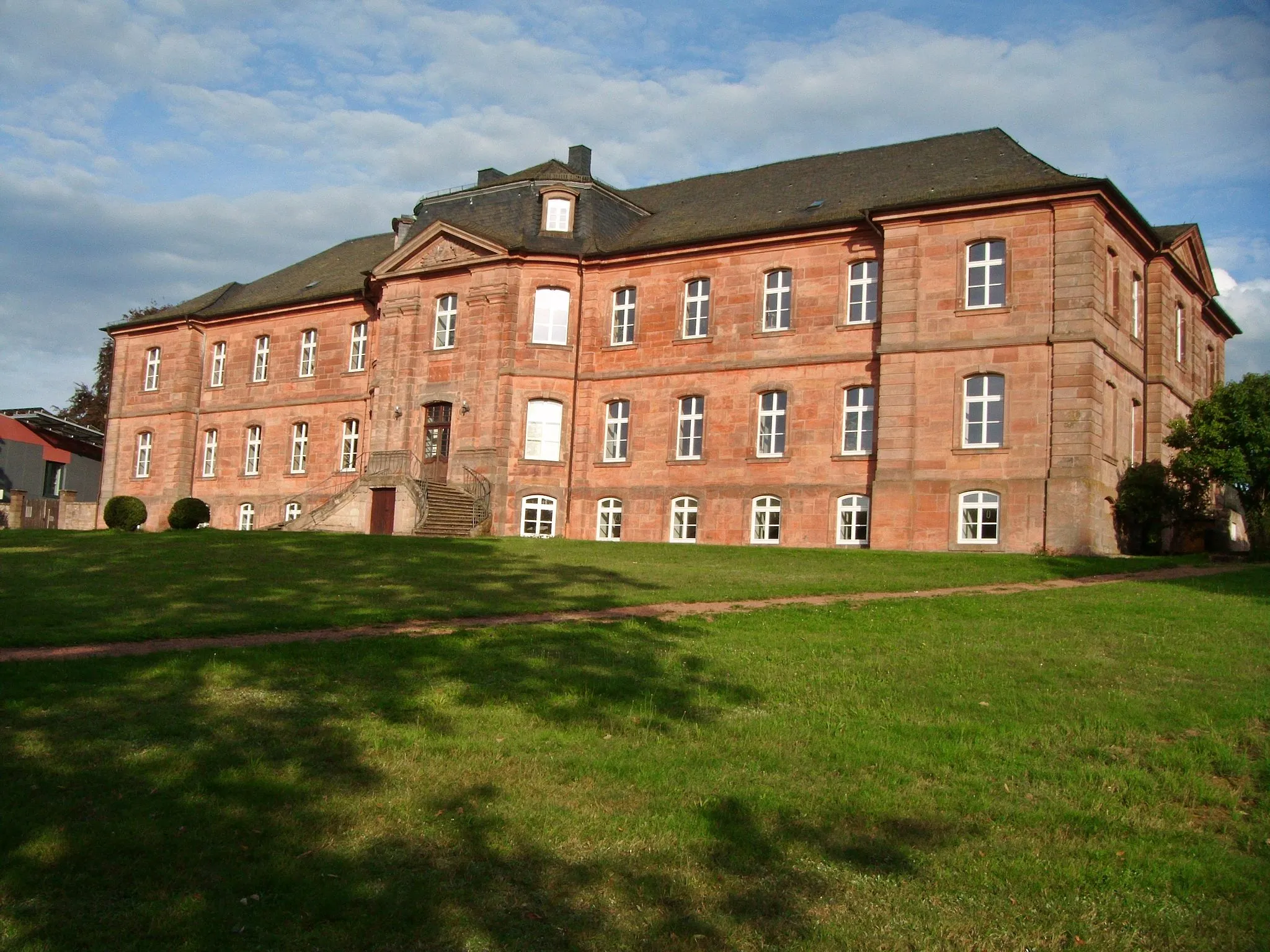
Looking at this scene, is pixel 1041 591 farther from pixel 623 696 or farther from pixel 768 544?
pixel 768 544

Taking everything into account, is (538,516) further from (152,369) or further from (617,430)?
(152,369)

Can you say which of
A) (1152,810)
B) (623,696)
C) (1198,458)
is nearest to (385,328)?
(1198,458)

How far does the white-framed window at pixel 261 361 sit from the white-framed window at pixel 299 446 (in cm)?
290

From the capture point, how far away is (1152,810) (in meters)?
7.06

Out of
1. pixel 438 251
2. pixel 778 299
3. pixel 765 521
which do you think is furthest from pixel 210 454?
pixel 778 299

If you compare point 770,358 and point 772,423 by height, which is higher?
point 770,358

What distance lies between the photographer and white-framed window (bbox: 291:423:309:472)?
40.9 metres

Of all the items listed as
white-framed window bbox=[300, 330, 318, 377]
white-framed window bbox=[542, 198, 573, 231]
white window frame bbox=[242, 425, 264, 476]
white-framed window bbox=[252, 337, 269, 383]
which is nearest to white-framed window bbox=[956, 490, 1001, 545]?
white-framed window bbox=[542, 198, 573, 231]

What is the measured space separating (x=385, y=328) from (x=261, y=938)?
32137mm

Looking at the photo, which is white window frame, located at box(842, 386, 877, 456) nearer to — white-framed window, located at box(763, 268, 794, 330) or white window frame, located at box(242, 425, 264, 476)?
white-framed window, located at box(763, 268, 794, 330)

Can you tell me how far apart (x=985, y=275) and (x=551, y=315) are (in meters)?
12.4

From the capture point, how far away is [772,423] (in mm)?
31203

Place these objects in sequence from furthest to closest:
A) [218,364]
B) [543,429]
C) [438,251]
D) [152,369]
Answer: [152,369]
[218,364]
[438,251]
[543,429]

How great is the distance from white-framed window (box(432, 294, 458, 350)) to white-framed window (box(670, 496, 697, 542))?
8640 mm
